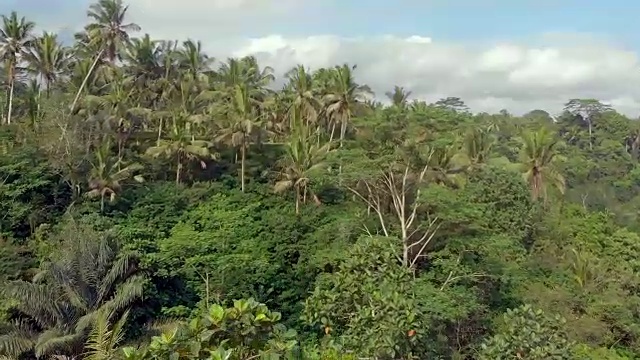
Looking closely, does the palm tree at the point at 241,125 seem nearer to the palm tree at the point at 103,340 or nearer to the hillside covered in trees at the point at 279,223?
the hillside covered in trees at the point at 279,223

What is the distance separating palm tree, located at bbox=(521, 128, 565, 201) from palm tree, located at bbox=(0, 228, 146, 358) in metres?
19.3

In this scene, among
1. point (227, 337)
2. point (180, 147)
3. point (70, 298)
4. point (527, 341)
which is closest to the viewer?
point (227, 337)

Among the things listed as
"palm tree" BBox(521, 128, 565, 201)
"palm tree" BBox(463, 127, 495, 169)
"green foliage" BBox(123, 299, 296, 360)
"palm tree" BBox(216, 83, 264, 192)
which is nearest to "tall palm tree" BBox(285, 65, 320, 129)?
"palm tree" BBox(216, 83, 264, 192)

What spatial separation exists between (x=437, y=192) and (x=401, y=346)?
8.57 metres

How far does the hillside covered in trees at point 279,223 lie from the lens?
1370 cm

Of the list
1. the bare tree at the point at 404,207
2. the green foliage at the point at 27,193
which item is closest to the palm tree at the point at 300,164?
the bare tree at the point at 404,207

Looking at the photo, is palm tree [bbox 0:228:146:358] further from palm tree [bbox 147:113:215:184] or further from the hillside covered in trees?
palm tree [bbox 147:113:215:184]

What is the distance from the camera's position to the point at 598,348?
20922 millimetres

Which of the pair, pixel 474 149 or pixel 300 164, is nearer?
pixel 300 164

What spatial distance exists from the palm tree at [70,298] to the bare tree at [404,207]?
27.6ft

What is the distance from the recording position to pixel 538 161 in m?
28.9

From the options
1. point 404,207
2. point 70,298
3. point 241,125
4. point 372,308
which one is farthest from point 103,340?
point 241,125

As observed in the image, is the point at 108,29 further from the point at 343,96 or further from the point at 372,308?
the point at 372,308

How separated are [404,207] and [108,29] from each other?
708 inches
